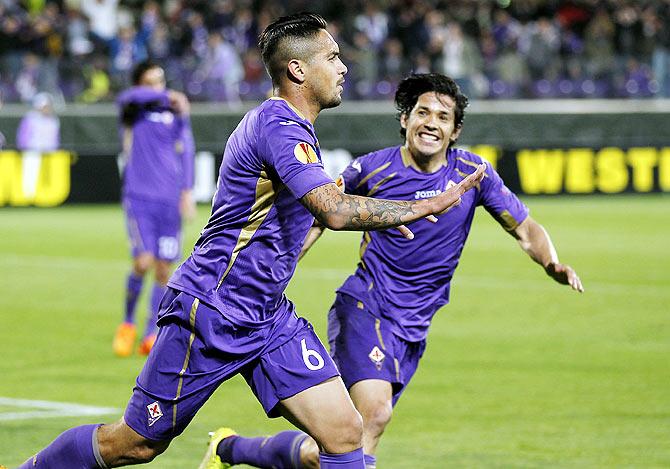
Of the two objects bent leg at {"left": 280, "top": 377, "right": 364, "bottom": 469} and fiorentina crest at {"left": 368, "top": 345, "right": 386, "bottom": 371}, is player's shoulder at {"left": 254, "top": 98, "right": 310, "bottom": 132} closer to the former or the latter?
bent leg at {"left": 280, "top": 377, "right": 364, "bottom": 469}

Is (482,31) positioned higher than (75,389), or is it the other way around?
(482,31)

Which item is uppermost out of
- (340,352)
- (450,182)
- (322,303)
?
(450,182)

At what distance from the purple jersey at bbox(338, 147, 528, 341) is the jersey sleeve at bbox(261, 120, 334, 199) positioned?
1635 millimetres

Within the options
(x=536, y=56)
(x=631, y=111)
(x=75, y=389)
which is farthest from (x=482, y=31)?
(x=75, y=389)

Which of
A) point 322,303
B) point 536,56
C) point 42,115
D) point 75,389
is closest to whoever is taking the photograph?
point 75,389

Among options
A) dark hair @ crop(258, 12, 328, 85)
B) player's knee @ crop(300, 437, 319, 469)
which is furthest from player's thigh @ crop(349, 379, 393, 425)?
dark hair @ crop(258, 12, 328, 85)

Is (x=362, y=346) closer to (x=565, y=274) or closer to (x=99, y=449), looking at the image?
(x=565, y=274)

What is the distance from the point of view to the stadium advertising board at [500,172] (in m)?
23.8

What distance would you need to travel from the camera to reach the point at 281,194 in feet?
16.3

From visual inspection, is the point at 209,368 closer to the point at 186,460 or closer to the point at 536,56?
the point at 186,460

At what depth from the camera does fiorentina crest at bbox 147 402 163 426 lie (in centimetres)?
498

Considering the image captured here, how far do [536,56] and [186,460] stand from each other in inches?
942

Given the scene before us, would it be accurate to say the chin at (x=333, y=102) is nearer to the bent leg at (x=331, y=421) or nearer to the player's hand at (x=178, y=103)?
the bent leg at (x=331, y=421)

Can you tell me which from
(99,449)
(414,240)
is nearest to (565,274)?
(414,240)
